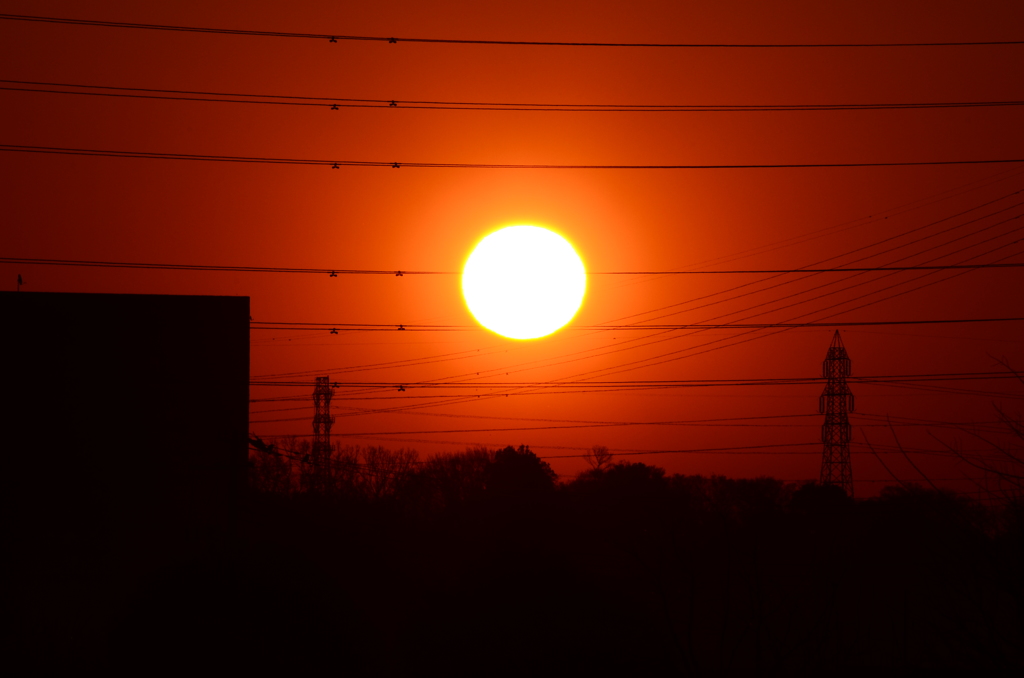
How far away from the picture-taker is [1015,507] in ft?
17.8

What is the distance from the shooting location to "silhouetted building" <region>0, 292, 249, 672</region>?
653 inches

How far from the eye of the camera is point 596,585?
1925cm

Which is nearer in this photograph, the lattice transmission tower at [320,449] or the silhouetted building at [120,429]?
the silhouetted building at [120,429]

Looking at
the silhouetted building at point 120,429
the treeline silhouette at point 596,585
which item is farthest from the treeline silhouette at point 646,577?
the silhouetted building at point 120,429

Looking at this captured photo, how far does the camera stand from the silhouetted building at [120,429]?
16.6 meters

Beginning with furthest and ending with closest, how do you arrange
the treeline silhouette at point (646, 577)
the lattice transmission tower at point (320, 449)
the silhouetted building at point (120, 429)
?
1. the lattice transmission tower at point (320, 449)
2. the silhouetted building at point (120, 429)
3. the treeline silhouette at point (646, 577)

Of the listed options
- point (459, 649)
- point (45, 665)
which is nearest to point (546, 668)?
point (459, 649)

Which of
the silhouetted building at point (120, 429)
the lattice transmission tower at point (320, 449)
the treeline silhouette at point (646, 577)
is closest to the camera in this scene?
the treeline silhouette at point (646, 577)

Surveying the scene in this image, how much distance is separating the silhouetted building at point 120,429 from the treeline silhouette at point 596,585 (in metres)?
1.54

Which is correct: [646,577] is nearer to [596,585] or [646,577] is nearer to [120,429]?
[596,585]

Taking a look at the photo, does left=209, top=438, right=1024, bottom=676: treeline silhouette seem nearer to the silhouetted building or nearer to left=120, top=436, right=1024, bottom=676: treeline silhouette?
left=120, top=436, right=1024, bottom=676: treeline silhouette

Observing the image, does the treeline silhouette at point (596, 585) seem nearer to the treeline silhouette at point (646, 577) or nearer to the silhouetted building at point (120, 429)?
the treeline silhouette at point (646, 577)

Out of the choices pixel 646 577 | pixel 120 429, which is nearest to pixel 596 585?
pixel 646 577

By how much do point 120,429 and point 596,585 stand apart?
11864 mm
